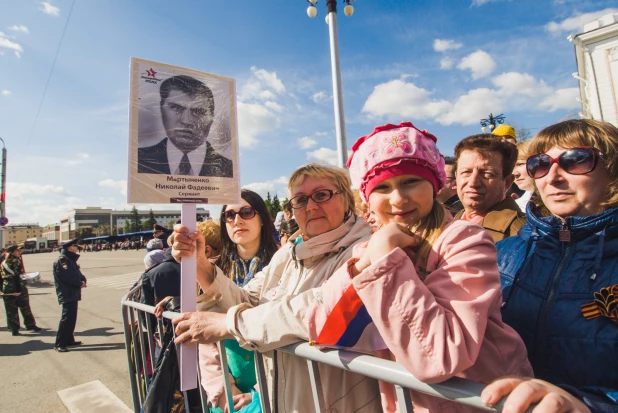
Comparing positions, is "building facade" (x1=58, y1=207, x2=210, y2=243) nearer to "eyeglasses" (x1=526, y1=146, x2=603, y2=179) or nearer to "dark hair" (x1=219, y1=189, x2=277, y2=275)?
"dark hair" (x1=219, y1=189, x2=277, y2=275)

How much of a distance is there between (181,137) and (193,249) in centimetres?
64

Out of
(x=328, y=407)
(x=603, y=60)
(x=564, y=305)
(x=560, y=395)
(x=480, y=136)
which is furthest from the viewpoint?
(x=603, y=60)

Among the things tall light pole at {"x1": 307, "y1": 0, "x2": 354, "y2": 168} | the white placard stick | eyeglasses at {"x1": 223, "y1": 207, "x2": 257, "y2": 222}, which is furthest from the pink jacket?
tall light pole at {"x1": 307, "y1": 0, "x2": 354, "y2": 168}

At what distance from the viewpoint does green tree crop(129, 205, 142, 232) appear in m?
106

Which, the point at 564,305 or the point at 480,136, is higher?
the point at 480,136

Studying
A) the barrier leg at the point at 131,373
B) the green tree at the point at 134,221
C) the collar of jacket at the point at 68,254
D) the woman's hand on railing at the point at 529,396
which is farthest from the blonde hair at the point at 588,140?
the green tree at the point at 134,221

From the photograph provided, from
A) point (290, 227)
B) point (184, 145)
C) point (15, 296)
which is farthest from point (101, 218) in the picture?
point (184, 145)

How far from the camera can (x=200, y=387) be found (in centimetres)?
204

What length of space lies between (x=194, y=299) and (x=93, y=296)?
12367 mm

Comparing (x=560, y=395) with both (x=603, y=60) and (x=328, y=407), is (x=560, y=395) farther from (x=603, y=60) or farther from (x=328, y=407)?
(x=603, y=60)

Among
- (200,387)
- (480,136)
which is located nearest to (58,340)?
(200,387)

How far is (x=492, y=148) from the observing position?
2463mm

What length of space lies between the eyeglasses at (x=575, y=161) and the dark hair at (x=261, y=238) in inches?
80.9

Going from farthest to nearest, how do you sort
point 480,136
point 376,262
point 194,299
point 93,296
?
point 93,296 → point 480,136 → point 194,299 → point 376,262
